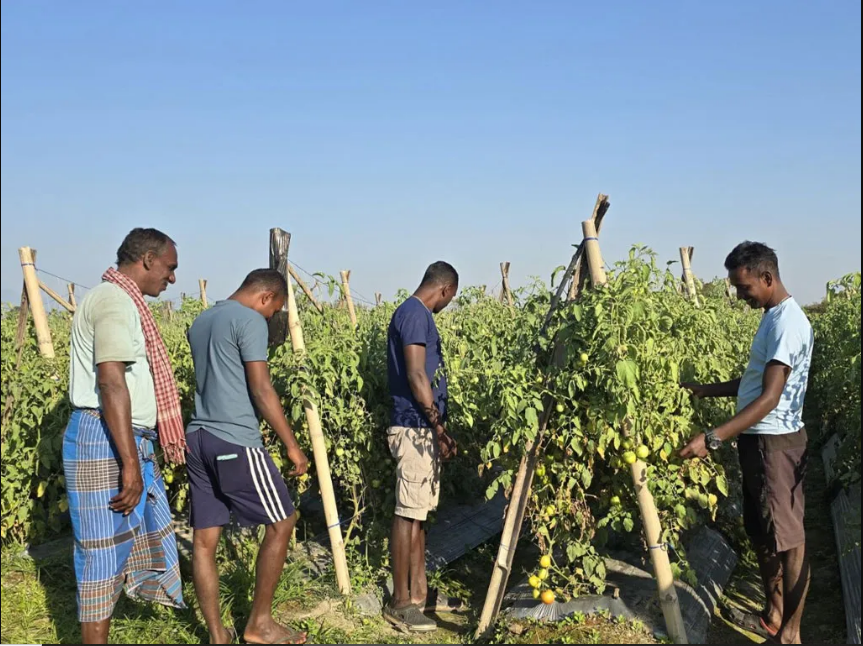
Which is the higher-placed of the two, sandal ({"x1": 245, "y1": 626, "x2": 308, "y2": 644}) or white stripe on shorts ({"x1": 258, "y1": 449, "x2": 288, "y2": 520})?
white stripe on shorts ({"x1": 258, "y1": 449, "x2": 288, "y2": 520})

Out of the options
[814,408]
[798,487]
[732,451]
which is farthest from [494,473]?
[814,408]

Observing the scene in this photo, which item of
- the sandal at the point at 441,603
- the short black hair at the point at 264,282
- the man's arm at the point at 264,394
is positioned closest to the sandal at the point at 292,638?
the sandal at the point at 441,603

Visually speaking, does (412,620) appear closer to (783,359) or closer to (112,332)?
(112,332)

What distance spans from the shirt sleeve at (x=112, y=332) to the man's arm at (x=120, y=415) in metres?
0.03

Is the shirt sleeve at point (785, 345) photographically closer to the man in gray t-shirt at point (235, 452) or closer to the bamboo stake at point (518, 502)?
the bamboo stake at point (518, 502)

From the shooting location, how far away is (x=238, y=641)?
11.7 feet

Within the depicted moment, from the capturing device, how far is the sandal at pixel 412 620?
3.77 m

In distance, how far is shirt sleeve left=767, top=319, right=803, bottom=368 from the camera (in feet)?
9.90

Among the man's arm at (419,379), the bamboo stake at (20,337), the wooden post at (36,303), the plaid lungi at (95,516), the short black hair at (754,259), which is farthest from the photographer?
the wooden post at (36,303)

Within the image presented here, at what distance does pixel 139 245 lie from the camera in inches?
126

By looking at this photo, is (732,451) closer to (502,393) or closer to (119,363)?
(502,393)

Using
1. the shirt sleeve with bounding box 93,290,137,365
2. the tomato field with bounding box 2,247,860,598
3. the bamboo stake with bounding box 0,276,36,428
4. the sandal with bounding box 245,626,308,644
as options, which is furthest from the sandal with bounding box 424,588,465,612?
the bamboo stake with bounding box 0,276,36,428

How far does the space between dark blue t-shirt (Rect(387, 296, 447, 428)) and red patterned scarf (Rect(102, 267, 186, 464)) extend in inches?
43.7

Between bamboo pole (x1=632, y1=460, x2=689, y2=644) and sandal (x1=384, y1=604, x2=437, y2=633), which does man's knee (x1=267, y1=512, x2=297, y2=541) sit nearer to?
sandal (x1=384, y1=604, x2=437, y2=633)
